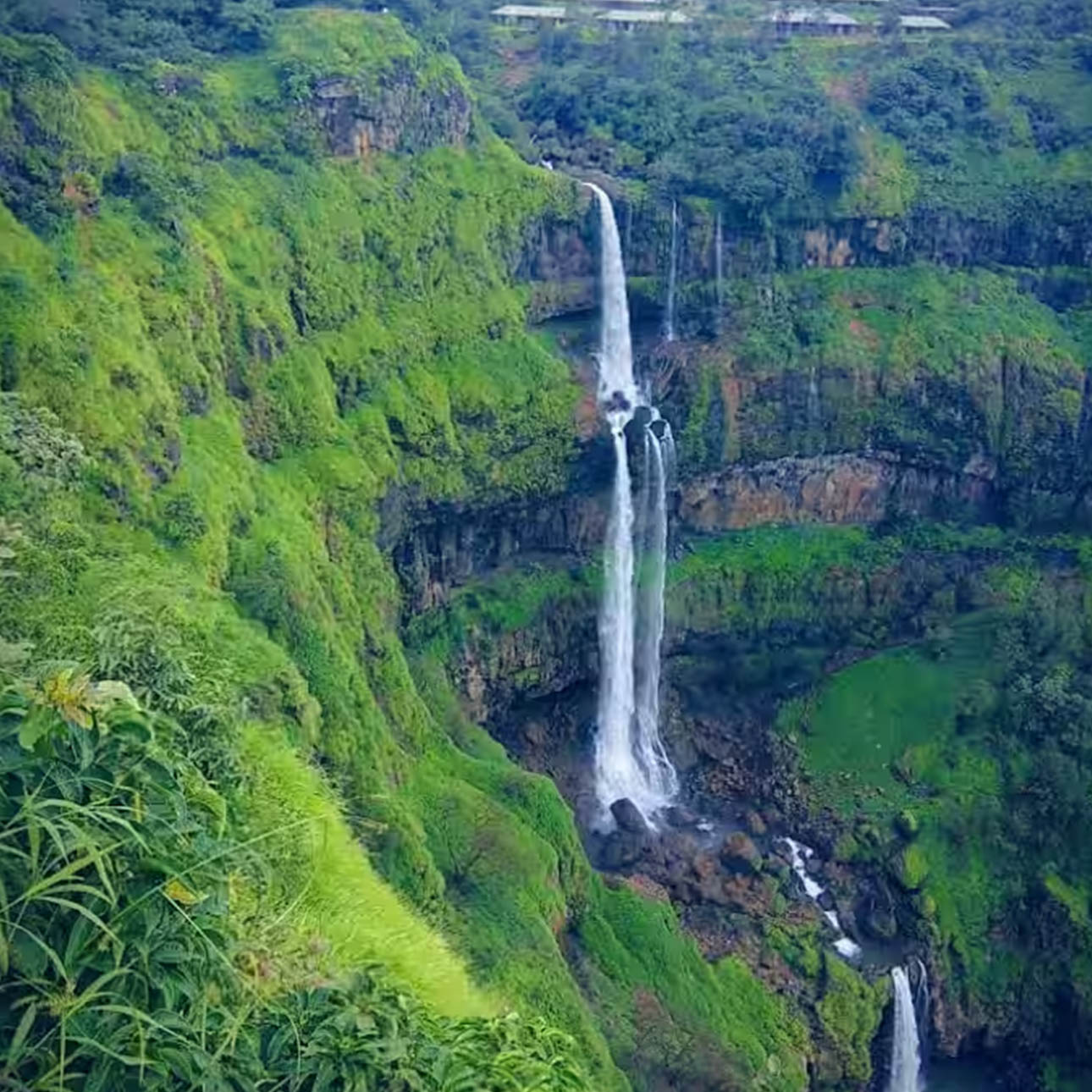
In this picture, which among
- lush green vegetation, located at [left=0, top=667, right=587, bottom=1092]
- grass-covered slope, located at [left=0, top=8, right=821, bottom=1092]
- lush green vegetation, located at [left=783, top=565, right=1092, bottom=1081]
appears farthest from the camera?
lush green vegetation, located at [left=783, top=565, right=1092, bottom=1081]

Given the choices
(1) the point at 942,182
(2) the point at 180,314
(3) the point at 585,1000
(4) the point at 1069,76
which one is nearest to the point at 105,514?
(2) the point at 180,314

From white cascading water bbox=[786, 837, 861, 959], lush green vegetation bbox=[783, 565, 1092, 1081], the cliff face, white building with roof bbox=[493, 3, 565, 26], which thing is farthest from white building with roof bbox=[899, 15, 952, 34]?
white cascading water bbox=[786, 837, 861, 959]

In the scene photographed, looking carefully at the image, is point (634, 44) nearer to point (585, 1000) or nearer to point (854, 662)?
point (854, 662)

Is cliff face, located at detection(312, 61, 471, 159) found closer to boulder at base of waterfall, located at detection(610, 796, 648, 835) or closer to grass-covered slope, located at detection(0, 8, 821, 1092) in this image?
grass-covered slope, located at detection(0, 8, 821, 1092)

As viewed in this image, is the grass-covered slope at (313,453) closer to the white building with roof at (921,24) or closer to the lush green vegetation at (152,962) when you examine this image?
the lush green vegetation at (152,962)

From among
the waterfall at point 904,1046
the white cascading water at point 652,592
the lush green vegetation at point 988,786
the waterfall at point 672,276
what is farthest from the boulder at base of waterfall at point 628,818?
the waterfall at point 672,276

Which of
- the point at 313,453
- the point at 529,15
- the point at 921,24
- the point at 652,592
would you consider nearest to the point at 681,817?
the point at 652,592
